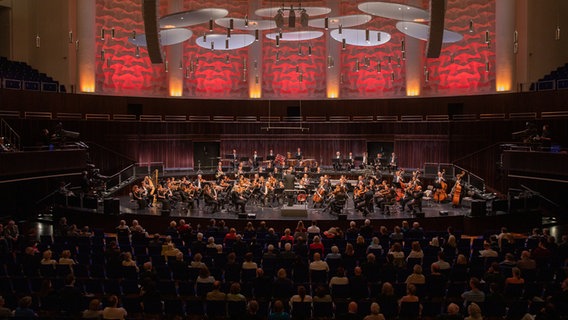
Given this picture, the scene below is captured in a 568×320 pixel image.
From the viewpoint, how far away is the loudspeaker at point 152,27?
11.4 meters

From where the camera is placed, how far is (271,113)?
1145 inches

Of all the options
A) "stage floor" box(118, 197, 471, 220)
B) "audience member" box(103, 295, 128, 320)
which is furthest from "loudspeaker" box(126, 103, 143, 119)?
"audience member" box(103, 295, 128, 320)

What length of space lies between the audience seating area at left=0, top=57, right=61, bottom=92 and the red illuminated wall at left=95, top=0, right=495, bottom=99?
329cm

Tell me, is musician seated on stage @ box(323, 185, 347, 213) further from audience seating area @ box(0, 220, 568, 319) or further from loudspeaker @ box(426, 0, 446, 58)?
loudspeaker @ box(426, 0, 446, 58)

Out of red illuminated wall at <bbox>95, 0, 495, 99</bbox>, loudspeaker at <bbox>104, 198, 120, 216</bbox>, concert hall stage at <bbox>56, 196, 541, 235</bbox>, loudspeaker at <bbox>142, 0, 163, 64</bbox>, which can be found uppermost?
red illuminated wall at <bbox>95, 0, 495, 99</bbox>

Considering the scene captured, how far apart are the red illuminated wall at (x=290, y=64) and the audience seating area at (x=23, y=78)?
10.8ft

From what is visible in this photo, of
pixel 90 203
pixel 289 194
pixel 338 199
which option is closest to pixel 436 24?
pixel 338 199

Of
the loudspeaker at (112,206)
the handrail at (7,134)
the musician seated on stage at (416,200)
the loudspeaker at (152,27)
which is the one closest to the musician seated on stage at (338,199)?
the musician seated on stage at (416,200)

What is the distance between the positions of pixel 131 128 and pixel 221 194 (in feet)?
28.7

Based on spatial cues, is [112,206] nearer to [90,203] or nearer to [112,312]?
[90,203]

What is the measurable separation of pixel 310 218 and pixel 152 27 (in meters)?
7.28

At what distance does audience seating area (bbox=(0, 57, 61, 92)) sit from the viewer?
21322mm

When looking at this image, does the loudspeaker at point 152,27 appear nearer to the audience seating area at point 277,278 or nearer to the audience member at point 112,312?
the audience seating area at point 277,278

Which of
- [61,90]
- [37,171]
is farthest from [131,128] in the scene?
[37,171]
